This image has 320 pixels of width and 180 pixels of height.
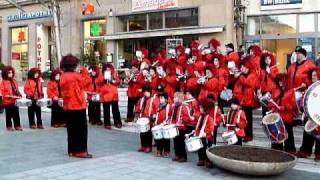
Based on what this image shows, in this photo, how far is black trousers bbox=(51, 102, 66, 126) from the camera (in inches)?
579

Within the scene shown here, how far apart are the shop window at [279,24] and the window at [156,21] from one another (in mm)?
4683

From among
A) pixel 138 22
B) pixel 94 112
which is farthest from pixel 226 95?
pixel 138 22

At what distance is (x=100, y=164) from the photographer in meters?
9.47

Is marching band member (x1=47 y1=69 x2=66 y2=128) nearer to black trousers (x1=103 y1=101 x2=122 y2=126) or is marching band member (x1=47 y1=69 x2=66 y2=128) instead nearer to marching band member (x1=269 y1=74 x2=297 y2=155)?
black trousers (x1=103 y1=101 x2=122 y2=126)

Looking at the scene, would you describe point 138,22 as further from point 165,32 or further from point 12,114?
point 12,114

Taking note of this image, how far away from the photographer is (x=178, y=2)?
880 inches

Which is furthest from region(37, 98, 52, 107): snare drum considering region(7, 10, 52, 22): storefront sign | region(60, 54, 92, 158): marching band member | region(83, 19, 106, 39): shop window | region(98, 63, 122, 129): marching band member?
region(7, 10, 52, 22): storefront sign

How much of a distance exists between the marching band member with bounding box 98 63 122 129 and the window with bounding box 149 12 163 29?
→ 9451 millimetres

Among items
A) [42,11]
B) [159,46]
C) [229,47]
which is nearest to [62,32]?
[42,11]

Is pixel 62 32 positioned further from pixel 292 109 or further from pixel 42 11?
pixel 292 109

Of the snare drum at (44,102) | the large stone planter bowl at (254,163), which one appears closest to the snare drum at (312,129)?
the large stone planter bowl at (254,163)

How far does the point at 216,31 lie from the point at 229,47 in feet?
24.9

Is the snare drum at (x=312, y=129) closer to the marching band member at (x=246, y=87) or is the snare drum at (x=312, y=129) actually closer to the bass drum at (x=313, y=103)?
the bass drum at (x=313, y=103)

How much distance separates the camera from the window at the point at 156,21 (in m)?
23.2
